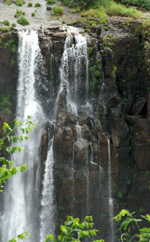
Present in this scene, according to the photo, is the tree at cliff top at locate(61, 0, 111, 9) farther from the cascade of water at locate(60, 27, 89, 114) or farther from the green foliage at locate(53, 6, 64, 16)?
the cascade of water at locate(60, 27, 89, 114)

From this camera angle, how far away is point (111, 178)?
18078mm

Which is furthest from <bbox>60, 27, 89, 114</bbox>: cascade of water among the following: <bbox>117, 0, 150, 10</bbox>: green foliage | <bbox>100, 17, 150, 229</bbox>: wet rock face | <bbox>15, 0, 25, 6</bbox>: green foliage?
<bbox>117, 0, 150, 10</bbox>: green foliage

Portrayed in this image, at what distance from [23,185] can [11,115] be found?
4.28 meters

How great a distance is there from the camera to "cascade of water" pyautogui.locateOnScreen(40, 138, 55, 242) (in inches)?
696

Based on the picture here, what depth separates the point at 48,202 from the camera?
17797 millimetres

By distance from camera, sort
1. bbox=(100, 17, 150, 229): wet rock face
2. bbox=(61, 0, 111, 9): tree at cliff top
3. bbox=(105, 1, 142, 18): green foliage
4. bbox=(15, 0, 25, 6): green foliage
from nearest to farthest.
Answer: bbox=(100, 17, 150, 229): wet rock face < bbox=(105, 1, 142, 18): green foliage < bbox=(61, 0, 111, 9): tree at cliff top < bbox=(15, 0, 25, 6): green foliage

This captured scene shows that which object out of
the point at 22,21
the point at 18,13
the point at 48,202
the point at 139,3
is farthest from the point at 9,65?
the point at 139,3

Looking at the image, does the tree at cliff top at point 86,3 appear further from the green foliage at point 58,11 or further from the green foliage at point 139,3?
the green foliage at point 139,3

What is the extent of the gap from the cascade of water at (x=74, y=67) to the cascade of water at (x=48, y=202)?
3230 millimetres

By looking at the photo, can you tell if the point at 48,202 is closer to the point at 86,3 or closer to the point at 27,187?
the point at 27,187

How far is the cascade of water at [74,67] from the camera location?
18.8 m

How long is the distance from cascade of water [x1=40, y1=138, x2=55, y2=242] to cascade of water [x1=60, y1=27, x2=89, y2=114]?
3.23 m

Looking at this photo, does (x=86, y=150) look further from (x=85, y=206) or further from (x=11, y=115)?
(x=11, y=115)

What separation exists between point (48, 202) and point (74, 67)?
8277 millimetres
